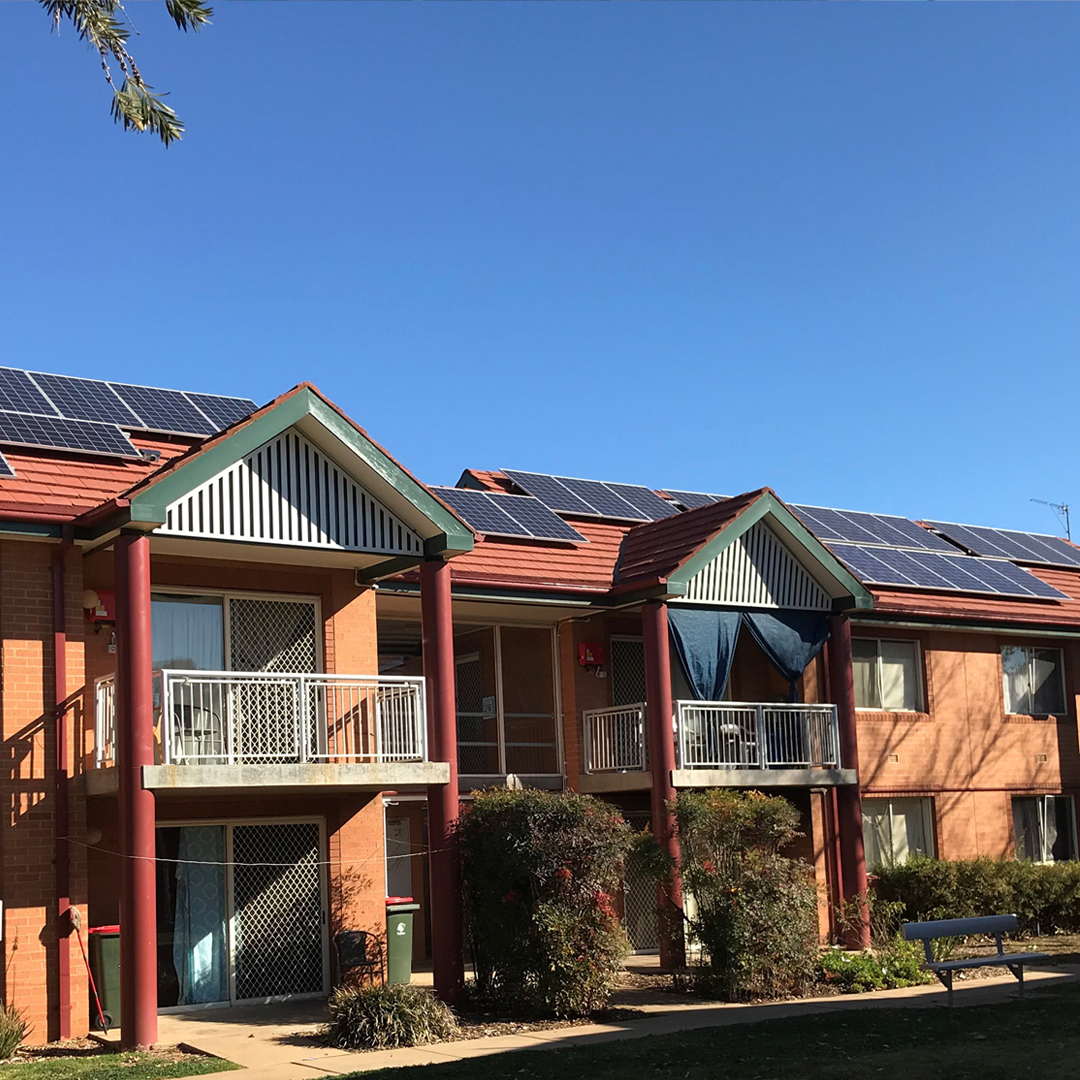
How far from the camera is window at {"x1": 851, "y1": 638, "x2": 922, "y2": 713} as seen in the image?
24.6 metres

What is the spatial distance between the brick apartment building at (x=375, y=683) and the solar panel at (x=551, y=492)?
86 millimetres

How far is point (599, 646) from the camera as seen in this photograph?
73.9 ft

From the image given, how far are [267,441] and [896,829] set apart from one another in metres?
13.5

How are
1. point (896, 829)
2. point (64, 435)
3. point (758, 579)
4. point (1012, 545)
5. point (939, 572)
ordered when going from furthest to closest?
point (1012, 545) < point (939, 572) < point (896, 829) < point (758, 579) < point (64, 435)

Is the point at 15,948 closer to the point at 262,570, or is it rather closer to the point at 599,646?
the point at 262,570

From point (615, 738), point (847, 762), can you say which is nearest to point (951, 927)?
point (847, 762)

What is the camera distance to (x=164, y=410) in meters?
19.7

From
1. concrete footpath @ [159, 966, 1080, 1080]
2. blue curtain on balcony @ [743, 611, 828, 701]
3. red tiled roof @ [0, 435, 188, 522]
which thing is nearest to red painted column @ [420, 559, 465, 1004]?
concrete footpath @ [159, 966, 1080, 1080]

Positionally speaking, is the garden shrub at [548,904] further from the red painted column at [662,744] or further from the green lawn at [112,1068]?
the green lawn at [112,1068]

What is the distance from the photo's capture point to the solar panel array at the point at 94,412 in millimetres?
17516

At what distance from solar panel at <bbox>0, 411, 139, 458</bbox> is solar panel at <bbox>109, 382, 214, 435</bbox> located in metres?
0.78

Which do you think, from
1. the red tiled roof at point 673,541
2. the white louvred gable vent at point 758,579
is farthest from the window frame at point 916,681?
the red tiled roof at point 673,541

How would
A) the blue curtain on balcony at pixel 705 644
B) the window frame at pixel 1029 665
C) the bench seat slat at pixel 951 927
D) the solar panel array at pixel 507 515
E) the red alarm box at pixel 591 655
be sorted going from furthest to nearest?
the window frame at pixel 1029 665
the red alarm box at pixel 591 655
the solar panel array at pixel 507 515
the blue curtain on balcony at pixel 705 644
the bench seat slat at pixel 951 927

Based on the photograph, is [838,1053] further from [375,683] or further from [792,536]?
[792,536]
